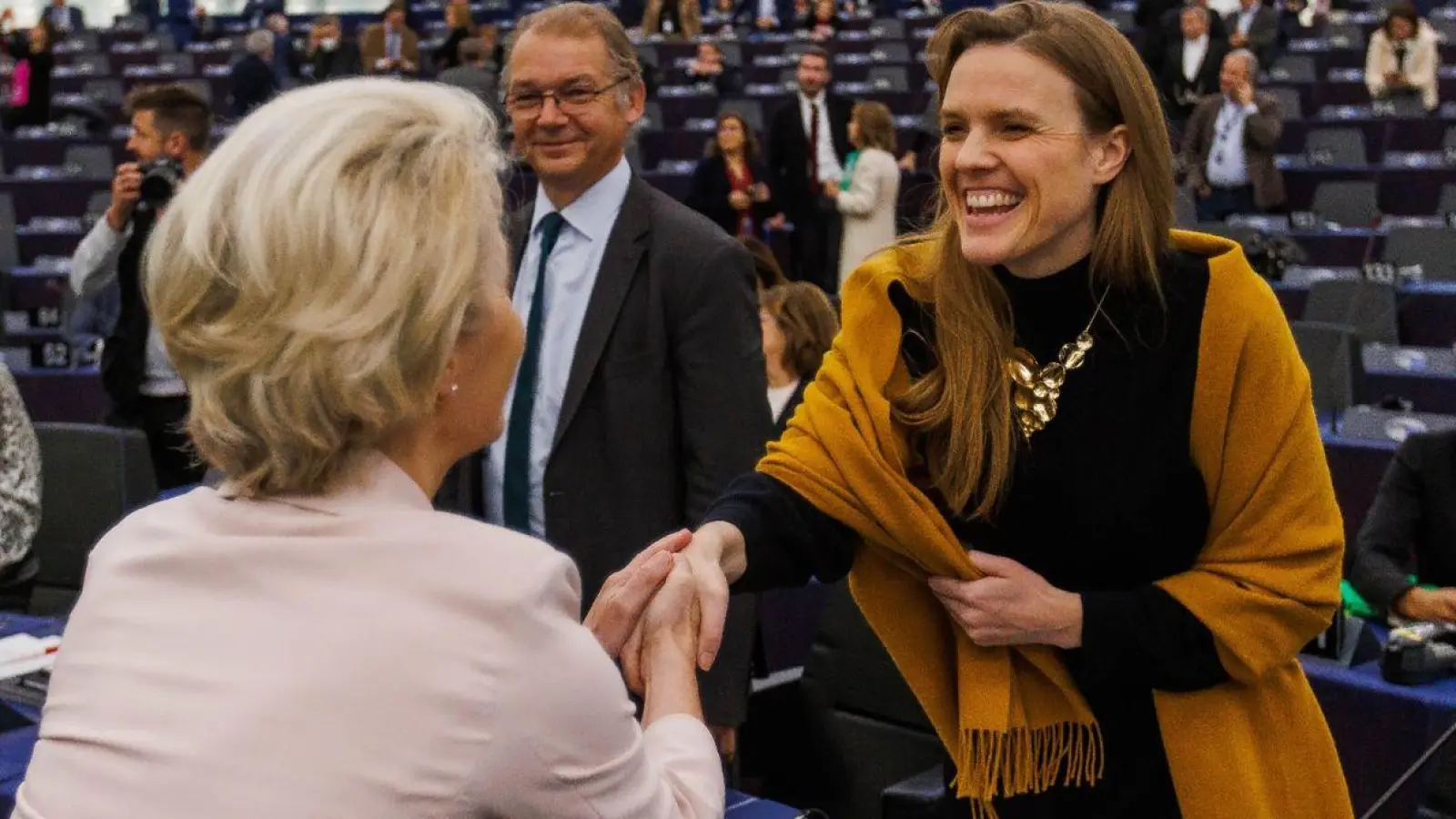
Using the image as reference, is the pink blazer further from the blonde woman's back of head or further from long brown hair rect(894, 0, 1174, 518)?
long brown hair rect(894, 0, 1174, 518)

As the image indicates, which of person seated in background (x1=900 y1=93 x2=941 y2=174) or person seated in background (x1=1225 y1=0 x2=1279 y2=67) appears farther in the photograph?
person seated in background (x1=1225 y1=0 x2=1279 y2=67)

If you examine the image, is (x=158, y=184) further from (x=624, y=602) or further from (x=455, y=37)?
(x=455, y=37)

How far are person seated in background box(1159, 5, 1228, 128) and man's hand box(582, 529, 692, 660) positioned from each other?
1060 cm

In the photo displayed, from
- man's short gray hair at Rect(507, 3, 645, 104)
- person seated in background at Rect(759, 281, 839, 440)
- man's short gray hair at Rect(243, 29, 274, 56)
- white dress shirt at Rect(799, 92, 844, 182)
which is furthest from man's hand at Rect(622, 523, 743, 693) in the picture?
man's short gray hair at Rect(243, 29, 274, 56)

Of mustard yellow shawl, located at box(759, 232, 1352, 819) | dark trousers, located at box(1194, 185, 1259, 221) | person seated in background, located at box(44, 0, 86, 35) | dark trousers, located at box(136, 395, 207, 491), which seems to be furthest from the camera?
person seated in background, located at box(44, 0, 86, 35)

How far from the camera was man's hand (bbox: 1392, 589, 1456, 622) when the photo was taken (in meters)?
3.62

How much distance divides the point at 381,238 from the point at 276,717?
302 millimetres

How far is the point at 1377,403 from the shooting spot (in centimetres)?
607

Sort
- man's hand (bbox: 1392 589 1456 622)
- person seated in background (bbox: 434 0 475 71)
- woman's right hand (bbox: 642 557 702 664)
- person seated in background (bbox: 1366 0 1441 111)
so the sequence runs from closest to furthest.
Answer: woman's right hand (bbox: 642 557 702 664), man's hand (bbox: 1392 589 1456 622), person seated in background (bbox: 1366 0 1441 111), person seated in background (bbox: 434 0 475 71)

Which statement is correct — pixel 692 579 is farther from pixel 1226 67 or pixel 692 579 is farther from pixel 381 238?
pixel 1226 67

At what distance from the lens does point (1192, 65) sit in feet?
38.2

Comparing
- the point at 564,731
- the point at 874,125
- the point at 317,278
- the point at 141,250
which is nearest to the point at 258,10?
the point at 874,125

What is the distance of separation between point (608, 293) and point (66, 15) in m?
18.5

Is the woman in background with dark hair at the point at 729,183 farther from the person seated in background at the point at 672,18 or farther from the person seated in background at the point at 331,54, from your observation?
the person seated in background at the point at 331,54
